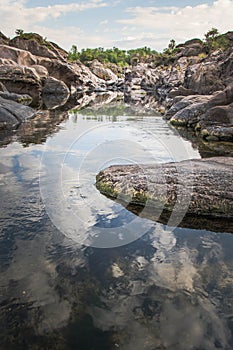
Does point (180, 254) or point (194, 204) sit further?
point (194, 204)

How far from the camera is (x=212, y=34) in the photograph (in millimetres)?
92500

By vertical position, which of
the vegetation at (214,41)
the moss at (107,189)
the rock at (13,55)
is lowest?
the moss at (107,189)

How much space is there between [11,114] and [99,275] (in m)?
17.8

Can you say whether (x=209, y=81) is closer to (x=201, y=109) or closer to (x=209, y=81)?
(x=209, y=81)

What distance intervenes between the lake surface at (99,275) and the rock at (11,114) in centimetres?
1095

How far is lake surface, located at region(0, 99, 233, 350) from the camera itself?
14.0ft

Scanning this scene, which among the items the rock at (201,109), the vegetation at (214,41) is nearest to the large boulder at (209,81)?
the rock at (201,109)

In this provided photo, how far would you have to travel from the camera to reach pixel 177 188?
8055 mm

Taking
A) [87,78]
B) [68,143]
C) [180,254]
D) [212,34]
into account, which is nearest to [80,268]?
[180,254]

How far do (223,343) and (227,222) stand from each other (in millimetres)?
3573

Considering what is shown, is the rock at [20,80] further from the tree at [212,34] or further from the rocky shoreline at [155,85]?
the tree at [212,34]

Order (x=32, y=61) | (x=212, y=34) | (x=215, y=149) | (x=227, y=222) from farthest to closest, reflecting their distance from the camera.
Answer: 1. (x=212, y=34)
2. (x=32, y=61)
3. (x=215, y=149)
4. (x=227, y=222)

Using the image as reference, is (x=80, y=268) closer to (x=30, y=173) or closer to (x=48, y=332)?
(x=48, y=332)

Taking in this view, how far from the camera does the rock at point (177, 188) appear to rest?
7.73 metres
